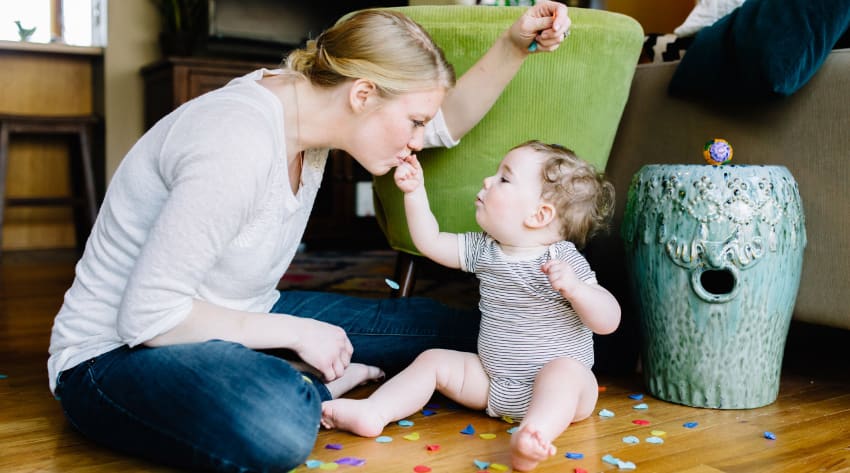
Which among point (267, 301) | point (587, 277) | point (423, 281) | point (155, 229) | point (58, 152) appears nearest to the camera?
point (155, 229)

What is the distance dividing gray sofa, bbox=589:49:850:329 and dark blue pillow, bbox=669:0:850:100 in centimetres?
4

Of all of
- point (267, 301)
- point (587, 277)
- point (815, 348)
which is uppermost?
point (587, 277)

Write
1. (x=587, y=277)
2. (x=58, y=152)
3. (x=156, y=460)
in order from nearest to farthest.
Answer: (x=156, y=460) < (x=587, y=277) < (x=58, y=152)

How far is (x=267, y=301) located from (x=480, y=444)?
16.6 inches

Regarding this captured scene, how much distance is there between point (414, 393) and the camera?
123cm

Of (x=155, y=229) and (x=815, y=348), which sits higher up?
(x=155, y=229)

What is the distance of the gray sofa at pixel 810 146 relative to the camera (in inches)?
52.7

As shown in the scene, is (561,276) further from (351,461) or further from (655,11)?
(655,11)

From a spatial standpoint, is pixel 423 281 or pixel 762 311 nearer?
pixel 762 311

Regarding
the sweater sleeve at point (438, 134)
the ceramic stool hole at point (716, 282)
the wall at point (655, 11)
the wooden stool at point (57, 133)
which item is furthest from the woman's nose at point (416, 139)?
the wooden stool at point (57, 133)

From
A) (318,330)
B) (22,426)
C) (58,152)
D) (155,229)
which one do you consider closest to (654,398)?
(318,330)

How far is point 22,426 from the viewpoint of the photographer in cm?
122

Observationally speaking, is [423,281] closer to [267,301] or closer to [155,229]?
[267,301]

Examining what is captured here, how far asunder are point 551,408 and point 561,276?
7.1 inches
